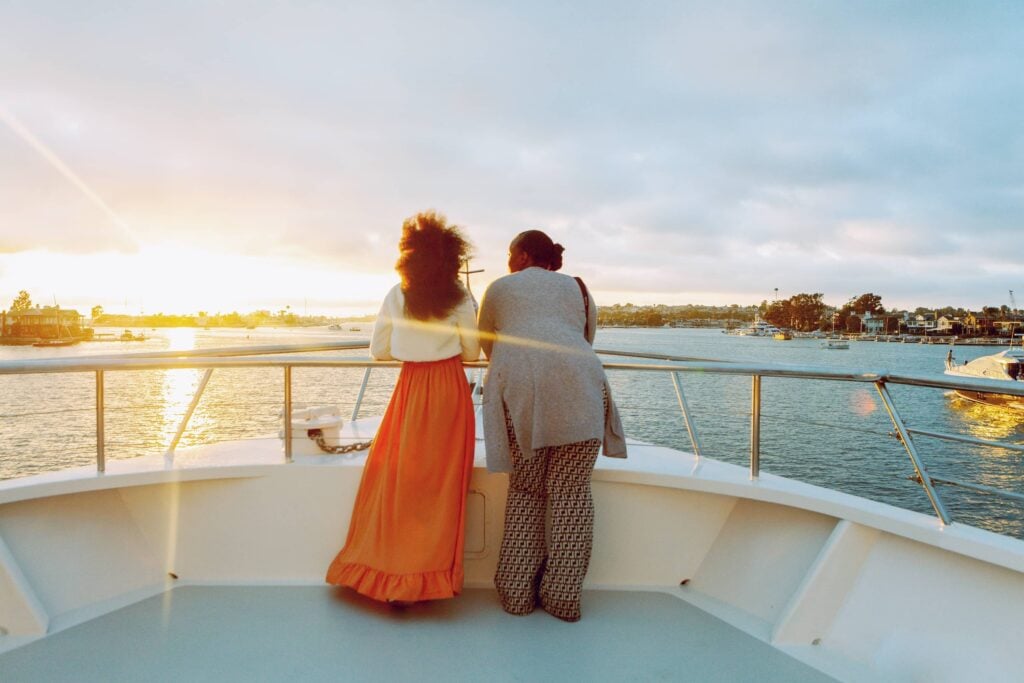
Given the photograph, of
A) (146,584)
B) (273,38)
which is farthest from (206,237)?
(146,584)

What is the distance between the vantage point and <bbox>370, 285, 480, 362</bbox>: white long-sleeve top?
1.99m

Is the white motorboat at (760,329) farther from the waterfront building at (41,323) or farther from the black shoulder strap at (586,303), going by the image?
the black shoulder strap at (586,303)

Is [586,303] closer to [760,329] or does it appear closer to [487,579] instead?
[487,579]

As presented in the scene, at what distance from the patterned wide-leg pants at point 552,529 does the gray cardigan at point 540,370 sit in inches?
3.1

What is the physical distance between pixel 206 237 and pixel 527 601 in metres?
20.1

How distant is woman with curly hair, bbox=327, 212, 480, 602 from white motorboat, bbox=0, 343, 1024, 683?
0.18 m

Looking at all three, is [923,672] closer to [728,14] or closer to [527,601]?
[527,601]

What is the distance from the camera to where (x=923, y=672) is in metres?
1.55

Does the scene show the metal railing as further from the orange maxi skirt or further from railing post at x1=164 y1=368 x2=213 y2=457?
the orange maxi skirt

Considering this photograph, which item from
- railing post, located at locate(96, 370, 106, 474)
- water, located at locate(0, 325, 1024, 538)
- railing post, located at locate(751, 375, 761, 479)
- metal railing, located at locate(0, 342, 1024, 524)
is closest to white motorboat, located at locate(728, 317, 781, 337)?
water, located at locate(0, 325, 1024, 538)

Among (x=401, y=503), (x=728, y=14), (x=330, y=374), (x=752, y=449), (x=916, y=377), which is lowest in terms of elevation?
(x=330, y=374)

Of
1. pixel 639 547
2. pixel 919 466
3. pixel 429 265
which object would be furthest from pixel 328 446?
pixel 919 466

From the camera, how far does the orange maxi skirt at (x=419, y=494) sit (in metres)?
1.99

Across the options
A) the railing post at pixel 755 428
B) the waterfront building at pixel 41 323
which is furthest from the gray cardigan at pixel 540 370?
the waterfront building at pixel 41 323
